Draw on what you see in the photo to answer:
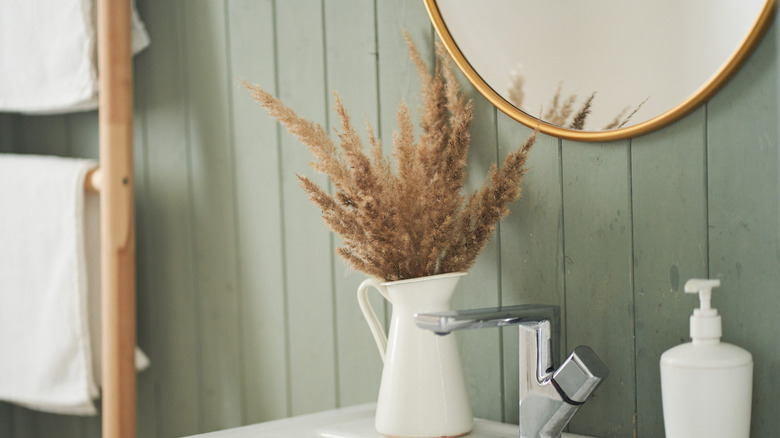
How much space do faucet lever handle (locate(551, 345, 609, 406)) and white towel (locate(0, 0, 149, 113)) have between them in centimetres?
87

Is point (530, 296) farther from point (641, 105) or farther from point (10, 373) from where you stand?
point (10, 373)

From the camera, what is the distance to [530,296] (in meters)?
0.80

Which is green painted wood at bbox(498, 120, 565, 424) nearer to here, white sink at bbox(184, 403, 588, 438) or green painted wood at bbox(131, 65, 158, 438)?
white sink at bbox(184, 403, 588, 438)

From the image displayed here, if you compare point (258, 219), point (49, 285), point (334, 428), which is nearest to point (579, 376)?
point (334, 428)

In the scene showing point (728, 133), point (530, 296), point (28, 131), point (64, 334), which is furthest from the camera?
point (28, 131)

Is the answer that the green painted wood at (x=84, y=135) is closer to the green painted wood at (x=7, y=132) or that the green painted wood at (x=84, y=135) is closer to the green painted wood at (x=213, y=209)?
the green painted wood at (x=7, y=132)

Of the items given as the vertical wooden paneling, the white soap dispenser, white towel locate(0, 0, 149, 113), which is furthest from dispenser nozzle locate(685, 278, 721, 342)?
the vertical wooden paneling

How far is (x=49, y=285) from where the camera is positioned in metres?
1.17

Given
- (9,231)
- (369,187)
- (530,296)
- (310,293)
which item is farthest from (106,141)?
(530,296)

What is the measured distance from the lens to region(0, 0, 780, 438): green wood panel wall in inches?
25.8

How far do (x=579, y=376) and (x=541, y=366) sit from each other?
0.19 feet

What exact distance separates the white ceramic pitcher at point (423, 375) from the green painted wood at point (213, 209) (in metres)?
0.43

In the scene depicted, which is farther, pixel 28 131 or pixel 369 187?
pixel 28 131

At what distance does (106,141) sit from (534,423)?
76cm
